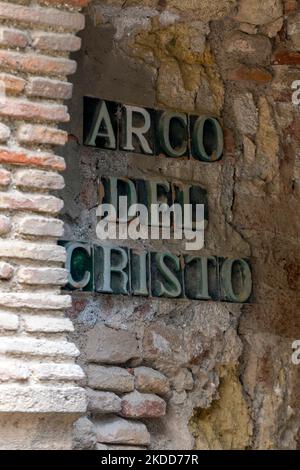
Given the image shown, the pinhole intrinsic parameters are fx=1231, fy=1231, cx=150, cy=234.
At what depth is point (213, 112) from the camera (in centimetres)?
503

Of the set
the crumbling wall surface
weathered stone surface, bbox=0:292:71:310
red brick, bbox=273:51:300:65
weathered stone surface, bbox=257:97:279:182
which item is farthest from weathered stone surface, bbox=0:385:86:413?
red brick, bbox=273:51:300:65

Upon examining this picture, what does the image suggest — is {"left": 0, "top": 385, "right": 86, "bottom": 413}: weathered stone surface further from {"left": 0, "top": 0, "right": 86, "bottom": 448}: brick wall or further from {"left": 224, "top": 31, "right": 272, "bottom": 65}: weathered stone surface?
{"left": 224, "top": 31, "right": 272, "bottom": 65}: weathered stone surface

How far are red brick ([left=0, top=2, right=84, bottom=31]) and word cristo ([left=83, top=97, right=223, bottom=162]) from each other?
2.54 feet

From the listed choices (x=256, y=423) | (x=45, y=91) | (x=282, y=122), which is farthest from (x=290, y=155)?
(x=45, y=91)

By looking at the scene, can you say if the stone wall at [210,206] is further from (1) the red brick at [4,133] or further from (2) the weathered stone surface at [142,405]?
(1) the red brick at [4,133]

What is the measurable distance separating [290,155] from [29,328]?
6.18ft

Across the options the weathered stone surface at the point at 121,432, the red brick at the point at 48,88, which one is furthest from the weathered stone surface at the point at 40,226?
the weathered stone surface at the point at 121,432

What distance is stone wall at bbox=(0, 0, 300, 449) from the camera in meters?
4.53

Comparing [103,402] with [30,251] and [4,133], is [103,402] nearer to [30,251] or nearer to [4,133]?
[30,251]

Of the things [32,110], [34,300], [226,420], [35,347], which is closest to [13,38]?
[32,110]

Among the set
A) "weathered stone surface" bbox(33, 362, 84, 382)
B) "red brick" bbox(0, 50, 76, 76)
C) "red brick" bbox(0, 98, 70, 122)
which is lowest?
"weathered stone surface" bbox(33, 362, 84, 382)

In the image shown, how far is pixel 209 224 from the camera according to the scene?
4941 millimetres

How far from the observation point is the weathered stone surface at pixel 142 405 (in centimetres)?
454

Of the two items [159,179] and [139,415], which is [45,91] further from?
[139,415]
